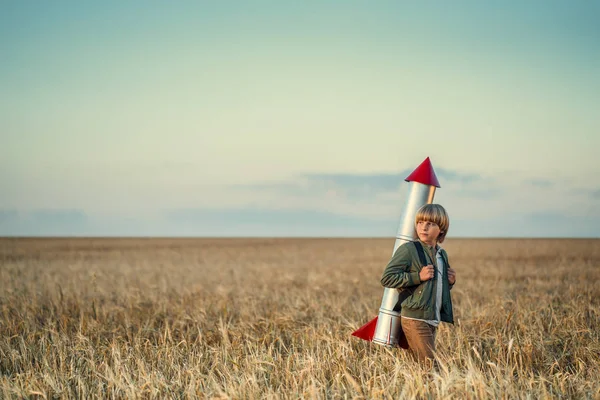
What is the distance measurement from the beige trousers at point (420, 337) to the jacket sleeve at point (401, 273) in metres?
0.36

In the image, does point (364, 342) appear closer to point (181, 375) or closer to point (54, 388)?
point (181, 375)

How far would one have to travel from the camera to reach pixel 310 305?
10.3 m

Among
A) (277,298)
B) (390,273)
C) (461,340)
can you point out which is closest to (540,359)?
(461,340)

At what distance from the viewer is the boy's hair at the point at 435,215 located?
5.09 meters

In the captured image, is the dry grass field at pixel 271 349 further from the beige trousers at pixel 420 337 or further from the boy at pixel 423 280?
the boy at pixel 423 280

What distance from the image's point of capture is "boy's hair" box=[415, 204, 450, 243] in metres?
5.09

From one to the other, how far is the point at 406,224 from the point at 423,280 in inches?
23.7

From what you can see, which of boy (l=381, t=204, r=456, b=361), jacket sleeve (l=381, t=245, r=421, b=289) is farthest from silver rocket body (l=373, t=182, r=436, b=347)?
jacket sleeve (l=381, t=245, r=421, b=289)

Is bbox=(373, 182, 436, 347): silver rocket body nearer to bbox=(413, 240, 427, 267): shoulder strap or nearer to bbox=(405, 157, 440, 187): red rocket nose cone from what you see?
bbox=(405, 157, 440, 187): red rocket nose cone

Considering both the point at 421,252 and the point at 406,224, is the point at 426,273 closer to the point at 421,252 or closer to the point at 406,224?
the point at 421,252

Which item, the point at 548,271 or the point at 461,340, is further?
the point at 548,271

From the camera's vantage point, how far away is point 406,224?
17.6ft

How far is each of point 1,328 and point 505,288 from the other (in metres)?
10.4

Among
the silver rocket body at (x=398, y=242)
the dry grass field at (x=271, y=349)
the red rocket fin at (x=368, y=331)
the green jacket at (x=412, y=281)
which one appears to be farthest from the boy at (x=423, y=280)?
the red rocket fin at (x=368, y=331)
